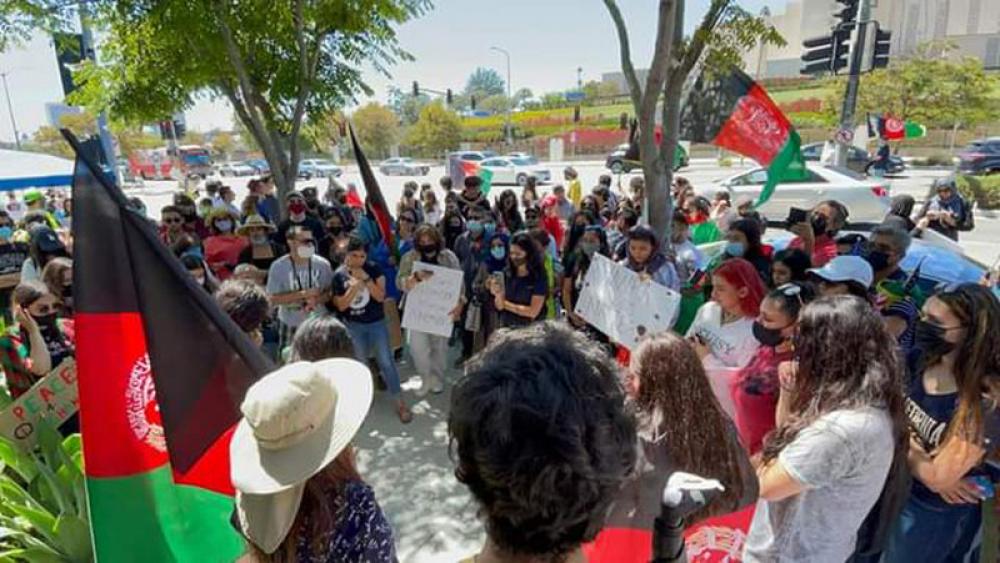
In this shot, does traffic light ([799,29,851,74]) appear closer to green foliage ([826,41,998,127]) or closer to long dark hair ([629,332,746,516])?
long dark hair ([629,332,746,516])

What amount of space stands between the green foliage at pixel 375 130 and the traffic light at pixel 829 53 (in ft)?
182

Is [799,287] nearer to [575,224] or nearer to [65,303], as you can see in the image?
[575,224]

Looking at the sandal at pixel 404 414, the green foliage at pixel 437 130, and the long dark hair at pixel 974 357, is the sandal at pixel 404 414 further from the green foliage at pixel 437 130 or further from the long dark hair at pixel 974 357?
the green foliage at pixel 437 130

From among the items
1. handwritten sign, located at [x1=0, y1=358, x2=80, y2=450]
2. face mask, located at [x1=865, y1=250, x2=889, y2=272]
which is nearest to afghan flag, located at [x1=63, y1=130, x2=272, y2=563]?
handwritten sign, located at [x1=0, y1=358, x2=80, y2=450]

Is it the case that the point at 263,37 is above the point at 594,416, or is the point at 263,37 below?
above

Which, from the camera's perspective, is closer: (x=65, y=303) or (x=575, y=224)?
(x=65, y=303)

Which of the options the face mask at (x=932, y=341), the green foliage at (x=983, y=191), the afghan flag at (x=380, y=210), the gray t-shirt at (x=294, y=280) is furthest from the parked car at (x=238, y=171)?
the face mask at (x=932, y=341)

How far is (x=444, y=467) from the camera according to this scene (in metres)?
4.23

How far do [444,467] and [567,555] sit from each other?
127 inches

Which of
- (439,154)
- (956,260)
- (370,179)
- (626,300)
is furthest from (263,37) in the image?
(439,154)

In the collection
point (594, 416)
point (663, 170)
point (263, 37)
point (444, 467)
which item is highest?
point (263, 37)

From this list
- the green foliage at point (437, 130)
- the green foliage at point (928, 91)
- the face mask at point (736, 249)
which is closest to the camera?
the face mask at point (736, 249)

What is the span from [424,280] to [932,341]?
3.52m

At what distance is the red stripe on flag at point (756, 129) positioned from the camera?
4965 mm
